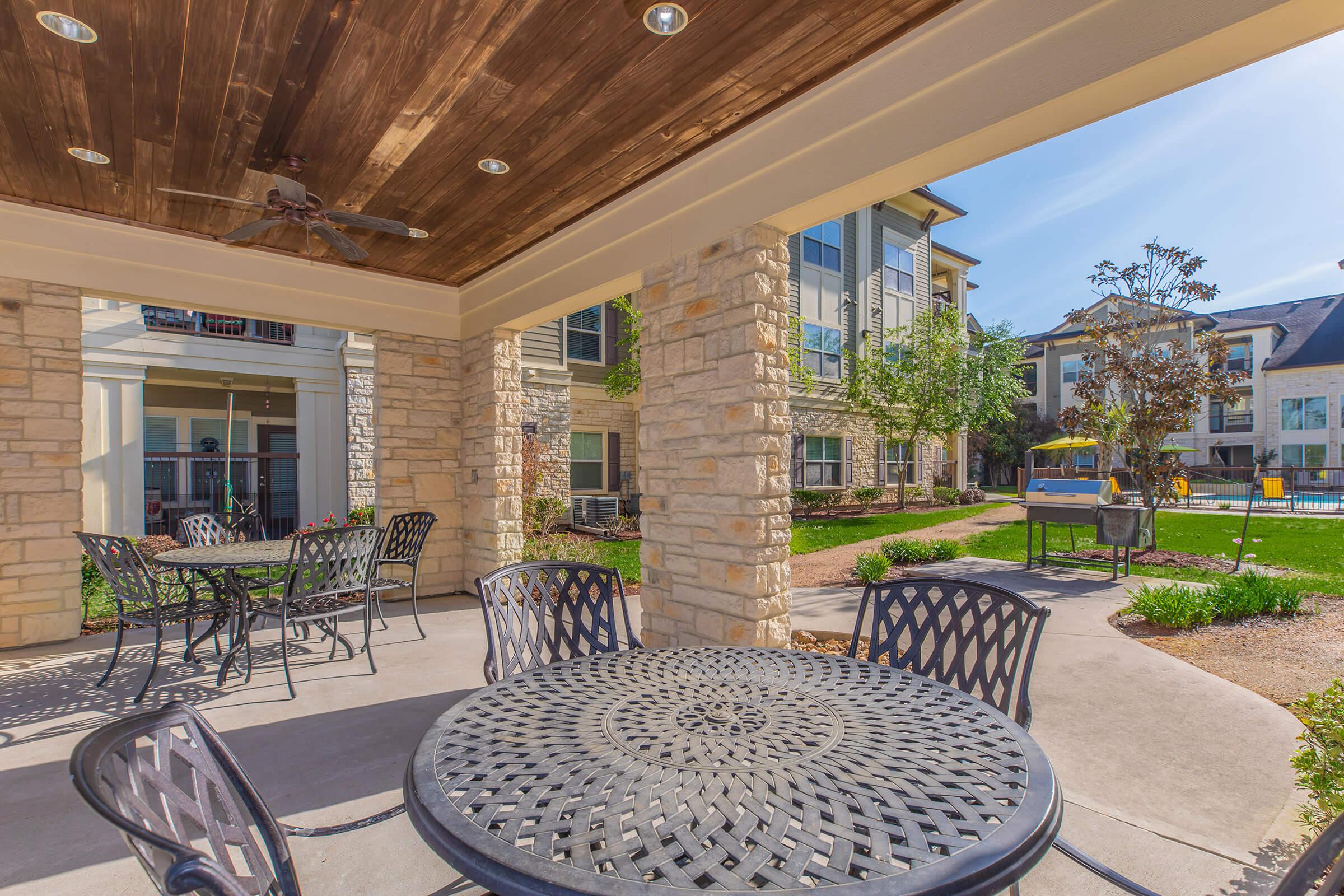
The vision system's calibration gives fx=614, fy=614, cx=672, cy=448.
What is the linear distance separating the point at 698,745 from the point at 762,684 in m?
0.42

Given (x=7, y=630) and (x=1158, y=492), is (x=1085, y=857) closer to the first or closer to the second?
(x=7, y=630)

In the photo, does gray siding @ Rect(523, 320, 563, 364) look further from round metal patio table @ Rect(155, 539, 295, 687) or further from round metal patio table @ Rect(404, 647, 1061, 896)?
round metal patio table @ Rect(404, 647, 1061, 896)

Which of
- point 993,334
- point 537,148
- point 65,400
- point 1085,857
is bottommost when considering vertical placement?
point 1085,857

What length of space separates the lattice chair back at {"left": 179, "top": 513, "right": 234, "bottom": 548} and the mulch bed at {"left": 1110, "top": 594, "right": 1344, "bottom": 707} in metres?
7.06

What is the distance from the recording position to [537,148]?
11.8ft

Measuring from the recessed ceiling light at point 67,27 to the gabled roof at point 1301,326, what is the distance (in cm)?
2847

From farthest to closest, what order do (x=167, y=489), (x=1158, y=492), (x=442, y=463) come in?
(x=167, y=489), (x=1158, y=492), (x=442, y=463)

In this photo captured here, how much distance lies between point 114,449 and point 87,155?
297 inches

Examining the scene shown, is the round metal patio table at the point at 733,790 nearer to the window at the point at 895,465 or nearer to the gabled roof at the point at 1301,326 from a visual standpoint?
the window at the point at 895,465

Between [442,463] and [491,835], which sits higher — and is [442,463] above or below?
above

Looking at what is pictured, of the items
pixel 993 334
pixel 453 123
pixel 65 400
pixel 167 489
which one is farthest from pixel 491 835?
pixel 993 334

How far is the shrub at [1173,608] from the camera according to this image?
4426mm

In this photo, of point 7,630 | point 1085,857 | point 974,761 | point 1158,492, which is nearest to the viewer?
point 974,761

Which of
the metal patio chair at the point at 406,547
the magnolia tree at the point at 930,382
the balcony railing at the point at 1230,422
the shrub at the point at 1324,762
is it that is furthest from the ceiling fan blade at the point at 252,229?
the balcony railing at the point at 1230,422
